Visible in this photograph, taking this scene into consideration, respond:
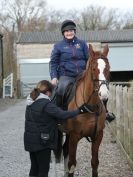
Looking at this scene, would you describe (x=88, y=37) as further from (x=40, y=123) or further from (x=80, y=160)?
(x=40, y=123)

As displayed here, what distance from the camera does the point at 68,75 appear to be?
7941 mm

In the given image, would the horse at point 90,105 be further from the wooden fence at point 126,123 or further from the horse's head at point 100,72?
the wooden fence at point 126,123

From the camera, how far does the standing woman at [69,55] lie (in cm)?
783

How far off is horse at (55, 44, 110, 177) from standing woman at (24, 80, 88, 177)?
80 centimetres

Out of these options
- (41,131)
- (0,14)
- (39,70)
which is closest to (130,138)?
(41,131)

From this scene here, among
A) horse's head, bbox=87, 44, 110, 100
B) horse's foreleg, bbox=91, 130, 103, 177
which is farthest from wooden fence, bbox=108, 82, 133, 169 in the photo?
horse's head, bbox=87, 44, 110, 100

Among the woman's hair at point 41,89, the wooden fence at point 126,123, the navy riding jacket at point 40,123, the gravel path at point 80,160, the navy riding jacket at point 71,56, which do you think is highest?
the navy riding jacket at point 71,56

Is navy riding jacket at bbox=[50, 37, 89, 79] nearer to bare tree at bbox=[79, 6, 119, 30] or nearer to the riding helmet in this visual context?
the riding helmet

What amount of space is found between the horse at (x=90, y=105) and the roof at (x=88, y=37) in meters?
41.4

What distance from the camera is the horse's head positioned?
657cm

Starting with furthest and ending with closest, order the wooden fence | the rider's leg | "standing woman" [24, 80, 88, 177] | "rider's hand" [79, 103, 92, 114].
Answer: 1. the wooden fence
2. the rider's leg
3. "rider's hand" [79, 103, 92, 114]
4. "standing woman" [24, 80, 88, 177]

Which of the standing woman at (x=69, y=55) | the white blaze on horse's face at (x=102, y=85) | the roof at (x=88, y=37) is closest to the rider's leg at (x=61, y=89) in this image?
the standing woman at (x=69, y=55)

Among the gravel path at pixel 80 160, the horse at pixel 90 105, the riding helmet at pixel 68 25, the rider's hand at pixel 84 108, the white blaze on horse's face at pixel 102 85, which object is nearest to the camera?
the white blaze on horse's face at pixel 102 85

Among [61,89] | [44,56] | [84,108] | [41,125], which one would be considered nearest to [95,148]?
[84,108]
